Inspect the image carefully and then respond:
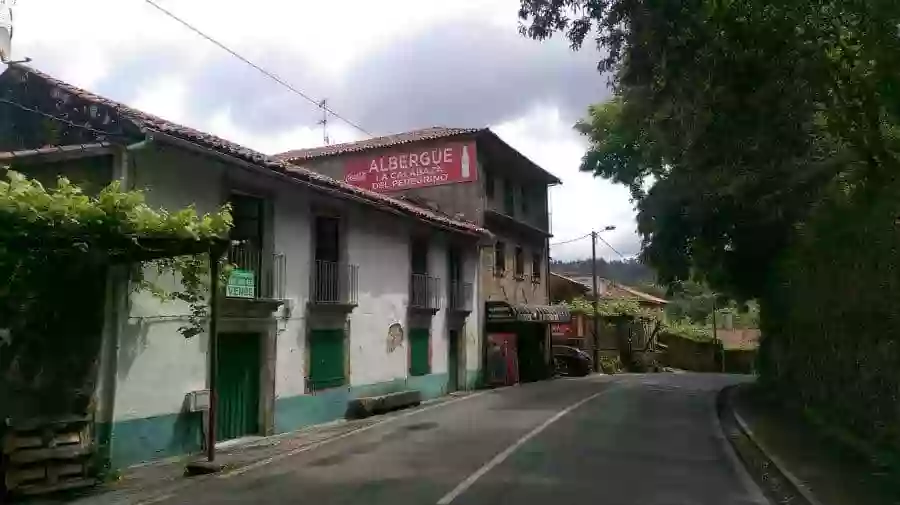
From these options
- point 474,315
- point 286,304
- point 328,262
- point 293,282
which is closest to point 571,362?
point 474,315

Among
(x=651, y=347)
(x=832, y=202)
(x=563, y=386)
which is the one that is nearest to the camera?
(x=832, y=202)

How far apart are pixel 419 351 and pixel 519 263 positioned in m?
10.8

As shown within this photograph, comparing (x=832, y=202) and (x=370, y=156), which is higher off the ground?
(x=370, y=156)

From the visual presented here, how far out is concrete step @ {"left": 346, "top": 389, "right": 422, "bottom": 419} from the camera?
55.0ft

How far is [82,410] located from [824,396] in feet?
40.6

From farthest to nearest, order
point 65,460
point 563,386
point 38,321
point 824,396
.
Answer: point 563,386
point 824,396
point 38,321
point 65,460

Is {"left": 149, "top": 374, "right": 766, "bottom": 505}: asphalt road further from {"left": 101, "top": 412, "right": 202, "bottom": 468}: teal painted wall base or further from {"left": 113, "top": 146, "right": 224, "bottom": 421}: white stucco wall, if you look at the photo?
{"left": 113, "top": 146, "right": 224, "bottom": 421}: white stucco wall

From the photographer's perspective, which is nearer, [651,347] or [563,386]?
[563,386]

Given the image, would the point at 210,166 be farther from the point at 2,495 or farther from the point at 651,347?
the point at 651,347

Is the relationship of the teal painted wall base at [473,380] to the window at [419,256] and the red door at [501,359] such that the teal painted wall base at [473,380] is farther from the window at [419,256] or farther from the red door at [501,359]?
the window at [419,256]

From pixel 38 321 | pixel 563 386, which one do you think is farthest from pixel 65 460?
pixel 563 386

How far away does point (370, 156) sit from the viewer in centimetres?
2711

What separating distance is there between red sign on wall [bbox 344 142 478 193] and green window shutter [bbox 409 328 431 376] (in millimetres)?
6889

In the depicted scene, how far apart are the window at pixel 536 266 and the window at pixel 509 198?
328cm
